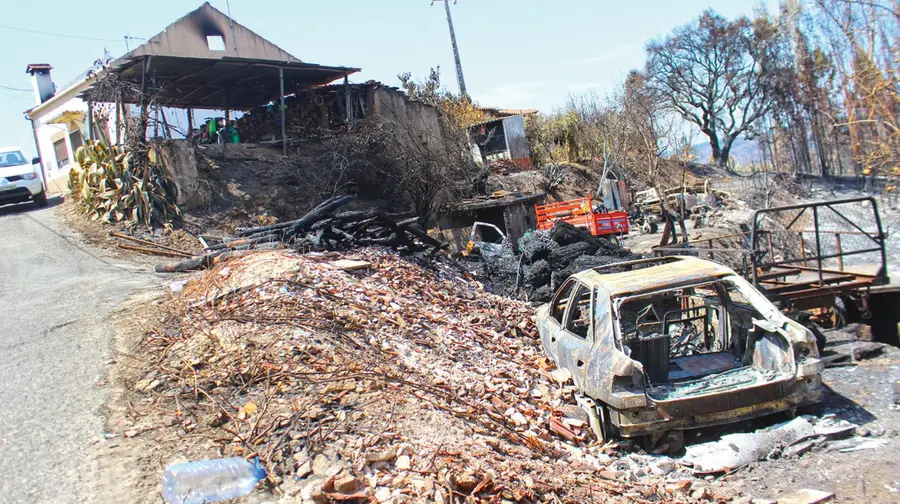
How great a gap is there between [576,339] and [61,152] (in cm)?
2578

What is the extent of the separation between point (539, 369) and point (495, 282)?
4796mm

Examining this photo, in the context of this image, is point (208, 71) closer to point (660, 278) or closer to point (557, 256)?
point (557, 256)

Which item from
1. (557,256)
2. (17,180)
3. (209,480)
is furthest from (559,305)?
(17,180)

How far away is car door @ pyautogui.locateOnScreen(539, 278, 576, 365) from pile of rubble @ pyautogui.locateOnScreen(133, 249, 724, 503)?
0.24 meters

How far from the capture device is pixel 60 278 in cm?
1068

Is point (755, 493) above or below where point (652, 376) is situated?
→ below

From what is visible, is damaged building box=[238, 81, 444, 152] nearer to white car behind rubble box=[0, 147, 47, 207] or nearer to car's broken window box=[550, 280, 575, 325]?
white car behind rubble box=[0, 147, 47, 207]

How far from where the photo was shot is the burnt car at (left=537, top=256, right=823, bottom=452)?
498 centimetres

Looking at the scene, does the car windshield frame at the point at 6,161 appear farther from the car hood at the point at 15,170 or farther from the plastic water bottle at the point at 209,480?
the plastic water bottle at the point at 209,480

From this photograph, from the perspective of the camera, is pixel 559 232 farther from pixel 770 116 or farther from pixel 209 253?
pixel 770 116

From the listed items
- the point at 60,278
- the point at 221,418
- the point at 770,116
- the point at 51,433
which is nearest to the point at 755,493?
the point at 221,418

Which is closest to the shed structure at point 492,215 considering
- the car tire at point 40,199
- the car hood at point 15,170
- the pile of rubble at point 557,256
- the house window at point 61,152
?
the pile of rubble at point 557,256

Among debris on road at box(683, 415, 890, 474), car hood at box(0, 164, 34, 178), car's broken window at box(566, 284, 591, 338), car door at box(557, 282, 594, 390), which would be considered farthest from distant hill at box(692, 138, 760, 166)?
debris on road at box(683, 415, 890, 474)

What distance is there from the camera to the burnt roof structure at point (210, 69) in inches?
613
